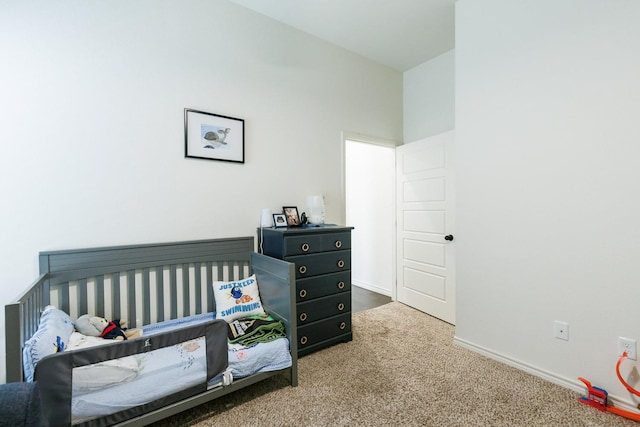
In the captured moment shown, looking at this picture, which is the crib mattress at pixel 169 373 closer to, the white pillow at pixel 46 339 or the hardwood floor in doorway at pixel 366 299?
the white pillow at pixel 46 339

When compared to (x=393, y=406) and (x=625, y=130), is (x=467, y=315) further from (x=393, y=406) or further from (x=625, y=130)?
(x=625, y=130)

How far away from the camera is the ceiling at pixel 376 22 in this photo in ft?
8.16

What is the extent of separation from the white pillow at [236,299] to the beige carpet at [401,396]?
A: 0.50m

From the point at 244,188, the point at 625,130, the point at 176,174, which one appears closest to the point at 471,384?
the point at 625,130

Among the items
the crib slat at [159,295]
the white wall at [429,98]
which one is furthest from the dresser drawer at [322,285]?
the white wall at [429,98]

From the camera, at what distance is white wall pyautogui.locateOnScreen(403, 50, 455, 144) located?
318 cm

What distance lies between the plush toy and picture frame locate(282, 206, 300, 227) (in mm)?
1369

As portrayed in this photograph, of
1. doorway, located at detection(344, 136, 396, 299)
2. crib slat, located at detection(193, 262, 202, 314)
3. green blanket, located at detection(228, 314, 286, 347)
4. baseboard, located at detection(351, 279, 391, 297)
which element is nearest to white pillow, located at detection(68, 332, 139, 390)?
green blanket, located at detection(228, 314, 286, 347)

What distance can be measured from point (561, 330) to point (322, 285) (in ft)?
5.39

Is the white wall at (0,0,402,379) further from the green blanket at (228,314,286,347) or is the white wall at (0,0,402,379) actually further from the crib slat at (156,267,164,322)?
the green blanket at (228,314,286,347)

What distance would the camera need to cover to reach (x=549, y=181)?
77.7 inches

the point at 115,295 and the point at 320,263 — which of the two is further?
the point at 320,263

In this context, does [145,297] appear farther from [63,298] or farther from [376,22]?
[376,22]

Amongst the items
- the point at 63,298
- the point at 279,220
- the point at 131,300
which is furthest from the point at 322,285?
the point at 63,298
